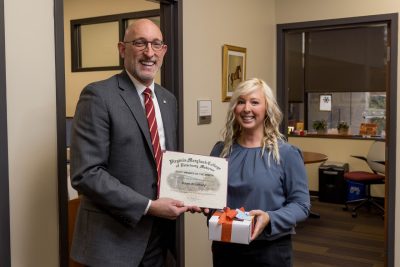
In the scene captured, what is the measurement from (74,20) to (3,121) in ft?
10.6

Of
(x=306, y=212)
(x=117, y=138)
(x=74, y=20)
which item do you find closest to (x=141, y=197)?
(x=117, y=138)

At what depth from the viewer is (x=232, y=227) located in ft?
5.38

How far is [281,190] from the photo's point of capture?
1.82 meters

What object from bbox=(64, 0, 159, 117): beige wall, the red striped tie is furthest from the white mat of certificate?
bbox=(64, 0, 159, 117): beige wall

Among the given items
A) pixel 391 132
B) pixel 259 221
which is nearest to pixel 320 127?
pixel 391 132

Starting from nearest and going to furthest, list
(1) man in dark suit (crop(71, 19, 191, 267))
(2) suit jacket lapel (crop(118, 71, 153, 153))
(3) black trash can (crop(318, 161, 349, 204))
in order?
(1) man in dark suit (crop(71, 19, 191, 267)) < (2) suit jacket lapel (crop(118, 71, 153, 153)) < (3) black trash can (crop(318, 161, 349, 204))

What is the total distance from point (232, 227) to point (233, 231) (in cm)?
2

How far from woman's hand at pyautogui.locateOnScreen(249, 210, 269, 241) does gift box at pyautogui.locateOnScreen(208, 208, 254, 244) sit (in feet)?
0.07

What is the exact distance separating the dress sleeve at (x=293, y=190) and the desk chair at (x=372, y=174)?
12.6ft

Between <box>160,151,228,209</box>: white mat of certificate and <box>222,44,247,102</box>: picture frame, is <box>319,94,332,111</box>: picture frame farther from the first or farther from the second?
<box>160,151,228,209</box>: white mat of certificate

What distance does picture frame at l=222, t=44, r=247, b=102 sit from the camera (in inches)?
121

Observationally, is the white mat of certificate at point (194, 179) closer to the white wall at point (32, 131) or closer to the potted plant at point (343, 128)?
the white wall at point (32, 131)

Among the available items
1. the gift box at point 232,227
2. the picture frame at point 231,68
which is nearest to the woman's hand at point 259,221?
the gift box at point 232,227

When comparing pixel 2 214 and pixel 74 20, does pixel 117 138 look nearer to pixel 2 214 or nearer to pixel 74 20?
pixel 2 214
